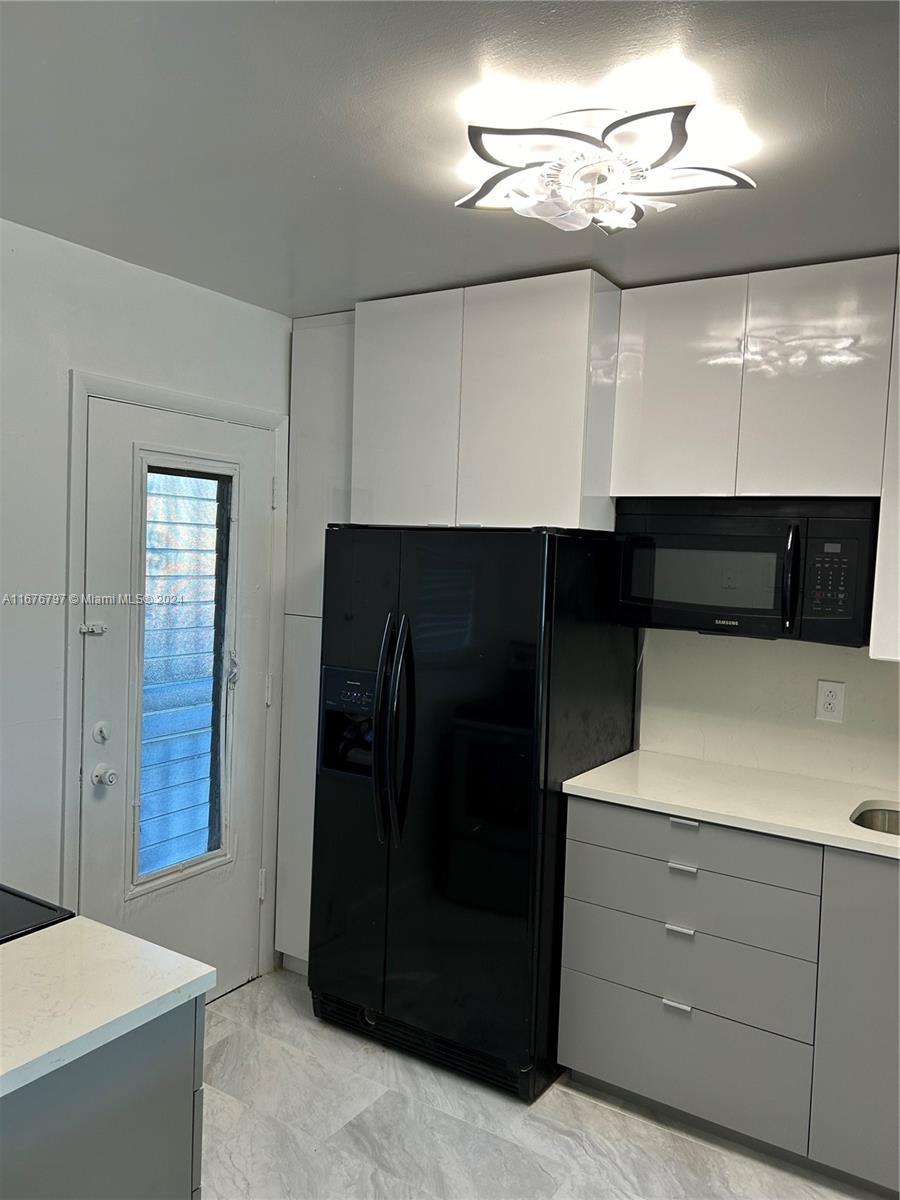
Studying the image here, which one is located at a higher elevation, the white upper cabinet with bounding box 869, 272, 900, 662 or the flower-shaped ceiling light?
the flower-shaped ceiling light

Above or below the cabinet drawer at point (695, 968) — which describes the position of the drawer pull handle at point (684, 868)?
above

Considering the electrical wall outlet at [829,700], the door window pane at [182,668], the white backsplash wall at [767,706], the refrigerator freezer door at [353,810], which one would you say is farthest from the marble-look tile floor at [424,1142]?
the electrical wall outlet at [829,700]

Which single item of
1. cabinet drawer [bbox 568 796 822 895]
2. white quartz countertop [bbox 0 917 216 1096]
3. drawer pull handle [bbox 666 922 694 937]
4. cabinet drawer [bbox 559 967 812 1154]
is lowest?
cabinet drawer [bbox 559 967 812 1154]

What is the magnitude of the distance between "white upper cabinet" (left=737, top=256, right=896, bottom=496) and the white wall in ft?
5.94

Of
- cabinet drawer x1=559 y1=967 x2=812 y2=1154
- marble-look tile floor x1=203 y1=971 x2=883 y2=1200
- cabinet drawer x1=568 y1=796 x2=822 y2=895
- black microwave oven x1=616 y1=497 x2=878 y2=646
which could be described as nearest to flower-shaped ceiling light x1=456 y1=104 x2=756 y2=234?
black microwave oven x1=616 y1=497 x2=878 y2=646

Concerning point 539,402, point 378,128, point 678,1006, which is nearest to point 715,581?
point 539,402

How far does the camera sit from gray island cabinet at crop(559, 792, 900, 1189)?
7.58 feet

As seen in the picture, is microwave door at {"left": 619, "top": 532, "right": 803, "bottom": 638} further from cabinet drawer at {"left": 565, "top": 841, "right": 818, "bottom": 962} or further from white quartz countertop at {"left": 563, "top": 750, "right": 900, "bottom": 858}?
cabinet drawer at {"left": 565, "top": 841, "right": 818, "bottom": 962}

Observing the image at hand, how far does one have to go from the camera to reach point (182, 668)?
307 cm

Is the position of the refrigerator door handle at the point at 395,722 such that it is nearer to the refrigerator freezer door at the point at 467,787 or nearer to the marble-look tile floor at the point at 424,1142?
the refrigerator freezer door at the point at 467,787

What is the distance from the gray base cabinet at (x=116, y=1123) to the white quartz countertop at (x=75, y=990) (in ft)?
0.22

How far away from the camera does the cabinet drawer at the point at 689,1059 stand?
7.93ft

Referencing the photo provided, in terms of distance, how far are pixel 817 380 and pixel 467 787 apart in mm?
1489

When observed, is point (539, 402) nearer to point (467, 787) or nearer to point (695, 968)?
point (467, 787)
